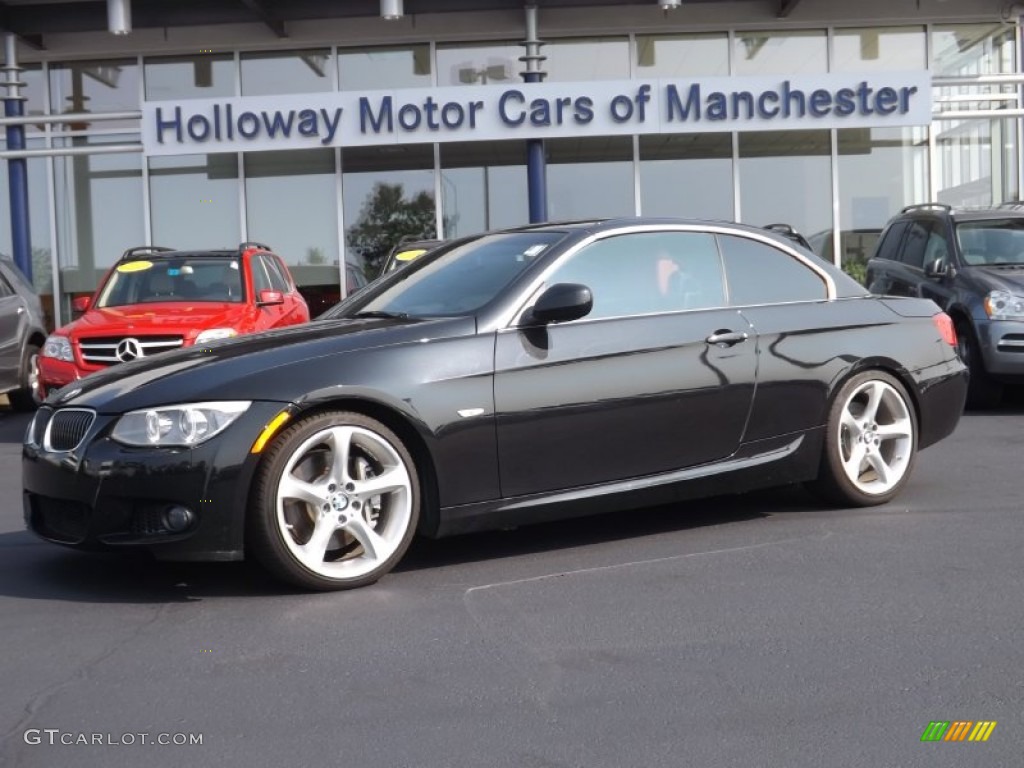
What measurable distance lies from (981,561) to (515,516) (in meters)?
1.93

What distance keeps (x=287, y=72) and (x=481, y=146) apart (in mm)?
3225

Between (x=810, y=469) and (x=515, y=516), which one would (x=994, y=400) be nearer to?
(x=810, y=469)

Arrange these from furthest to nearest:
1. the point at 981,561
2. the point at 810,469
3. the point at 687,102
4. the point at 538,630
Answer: the point at 687,102 < the point at 810,469 < the point at 981,561 < the point at 538,630

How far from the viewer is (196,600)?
5141 mm

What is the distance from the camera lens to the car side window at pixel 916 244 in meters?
12.2

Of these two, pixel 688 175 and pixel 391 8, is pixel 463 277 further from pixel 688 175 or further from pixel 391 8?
pixel 688 175

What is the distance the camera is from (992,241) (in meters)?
11.7

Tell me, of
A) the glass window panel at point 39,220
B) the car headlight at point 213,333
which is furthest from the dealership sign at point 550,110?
the car headlight at point 213,333

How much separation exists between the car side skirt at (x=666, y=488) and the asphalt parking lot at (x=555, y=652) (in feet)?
0.71

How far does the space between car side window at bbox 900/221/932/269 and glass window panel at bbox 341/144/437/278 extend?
924 centimetres

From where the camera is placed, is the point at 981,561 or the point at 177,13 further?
the point at 177,13

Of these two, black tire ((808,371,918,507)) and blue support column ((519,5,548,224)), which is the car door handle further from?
blue support column ((519,5,548,224))

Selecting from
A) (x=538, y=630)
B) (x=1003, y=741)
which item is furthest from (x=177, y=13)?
(x=1003, y=741)

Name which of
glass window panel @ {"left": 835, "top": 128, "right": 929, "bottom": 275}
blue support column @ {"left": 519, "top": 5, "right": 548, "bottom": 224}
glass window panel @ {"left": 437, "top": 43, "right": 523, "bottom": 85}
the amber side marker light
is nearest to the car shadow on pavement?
the amber side marker light
